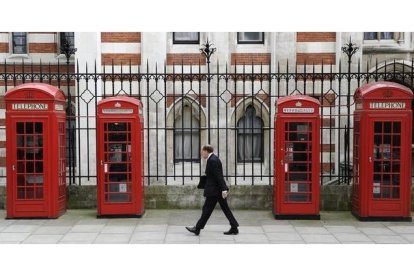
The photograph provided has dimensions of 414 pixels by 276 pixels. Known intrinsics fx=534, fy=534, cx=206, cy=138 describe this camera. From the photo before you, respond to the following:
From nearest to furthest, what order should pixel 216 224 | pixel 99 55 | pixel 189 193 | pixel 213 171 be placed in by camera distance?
1. pixel 213 171
2. pixel 216 224
3. pixel 189 193
4. pixel 99 55

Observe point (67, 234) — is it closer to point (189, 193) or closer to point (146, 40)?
point (189, 193)

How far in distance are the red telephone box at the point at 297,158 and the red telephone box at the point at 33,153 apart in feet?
13.8

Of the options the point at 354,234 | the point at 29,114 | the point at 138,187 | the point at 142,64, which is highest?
the point at 142,64

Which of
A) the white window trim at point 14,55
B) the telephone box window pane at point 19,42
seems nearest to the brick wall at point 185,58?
the white window trim at point 14,55

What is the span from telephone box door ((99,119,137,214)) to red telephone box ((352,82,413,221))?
4348 millimetres

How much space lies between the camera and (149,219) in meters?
10.2

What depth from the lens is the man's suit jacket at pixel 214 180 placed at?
8.73 metres

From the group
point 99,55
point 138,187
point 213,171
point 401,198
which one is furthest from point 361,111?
point 99,55

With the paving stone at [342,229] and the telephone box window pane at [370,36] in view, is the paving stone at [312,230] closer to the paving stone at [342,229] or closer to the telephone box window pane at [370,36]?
the paving stone at [342,229]

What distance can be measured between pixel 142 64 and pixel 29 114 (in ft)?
19.4

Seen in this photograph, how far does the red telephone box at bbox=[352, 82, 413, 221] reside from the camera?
991 cm

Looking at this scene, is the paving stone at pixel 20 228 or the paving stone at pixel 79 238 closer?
the paving stone at pixel 79 238

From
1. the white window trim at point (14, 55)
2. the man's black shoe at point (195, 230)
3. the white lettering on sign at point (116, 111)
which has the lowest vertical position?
the man's black shoe at point (195, 230)

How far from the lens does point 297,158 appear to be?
10.2 meters
